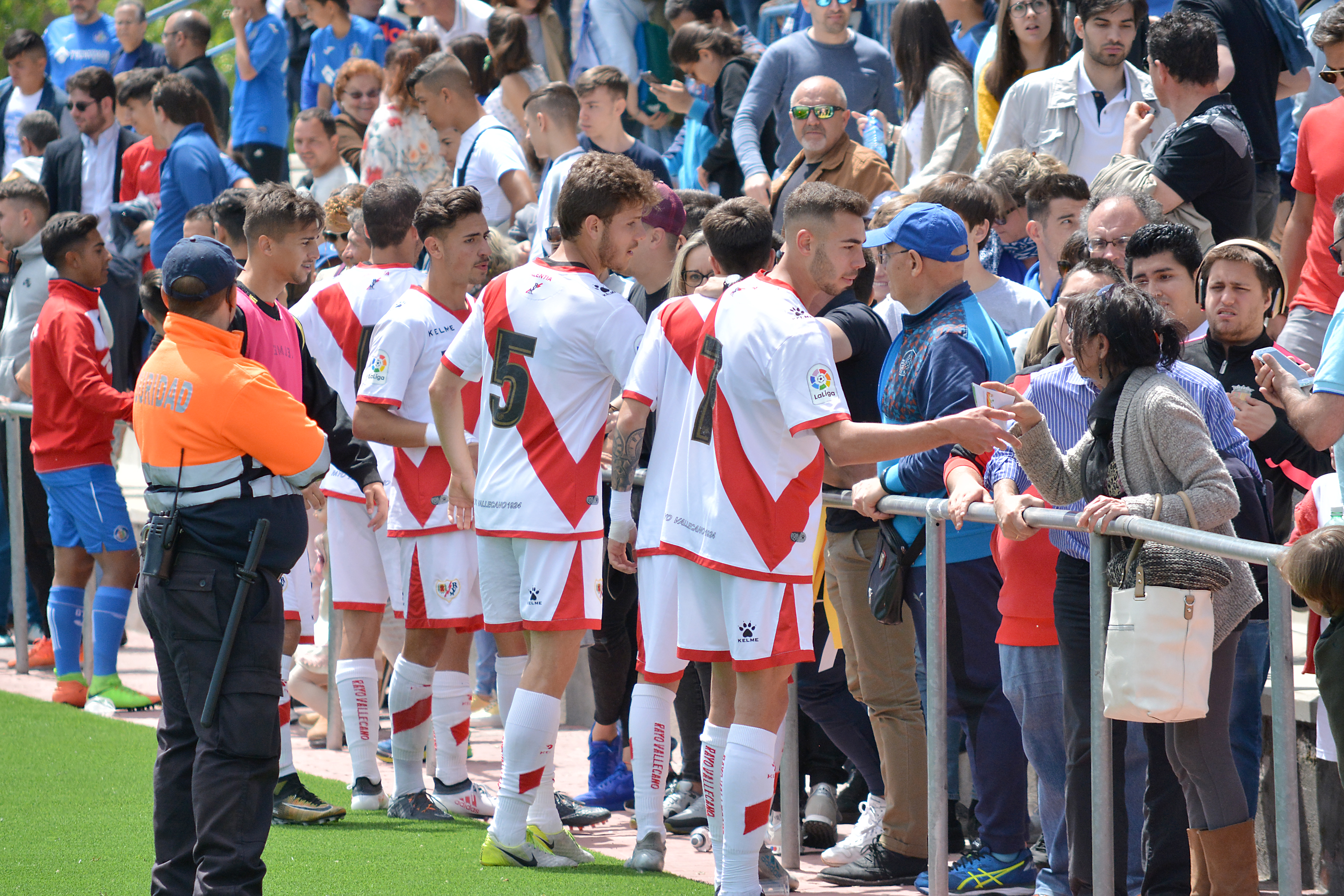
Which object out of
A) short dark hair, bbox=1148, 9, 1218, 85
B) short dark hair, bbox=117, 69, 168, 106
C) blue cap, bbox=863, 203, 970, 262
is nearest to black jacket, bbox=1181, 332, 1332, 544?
blue cap, bbox=863, 203, 970, 262

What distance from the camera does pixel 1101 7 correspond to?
6.89 meters

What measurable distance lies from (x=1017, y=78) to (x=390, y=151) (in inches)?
164

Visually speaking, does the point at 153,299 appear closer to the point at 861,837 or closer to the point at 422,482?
the point at 422,482

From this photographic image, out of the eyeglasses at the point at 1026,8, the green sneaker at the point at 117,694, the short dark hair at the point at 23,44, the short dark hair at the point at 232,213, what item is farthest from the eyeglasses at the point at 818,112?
the short dark hair at the point at 23,44

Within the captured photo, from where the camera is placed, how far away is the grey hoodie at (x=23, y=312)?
9312 mm

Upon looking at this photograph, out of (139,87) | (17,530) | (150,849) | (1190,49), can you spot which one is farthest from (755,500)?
(139,87)

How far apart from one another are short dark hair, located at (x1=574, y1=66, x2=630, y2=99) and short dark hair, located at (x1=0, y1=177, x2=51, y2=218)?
379cm

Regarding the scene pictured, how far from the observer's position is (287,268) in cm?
595

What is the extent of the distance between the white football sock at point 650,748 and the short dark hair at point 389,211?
2.39 metres

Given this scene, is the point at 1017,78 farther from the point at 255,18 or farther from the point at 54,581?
the point at 255,18

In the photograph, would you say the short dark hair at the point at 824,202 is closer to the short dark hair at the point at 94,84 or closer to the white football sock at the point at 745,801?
the white football sock at the point at 745,801

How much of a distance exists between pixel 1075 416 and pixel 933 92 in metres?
3.89

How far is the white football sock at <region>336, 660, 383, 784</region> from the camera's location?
628cm

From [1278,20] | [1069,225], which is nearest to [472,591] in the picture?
[1069,225]
